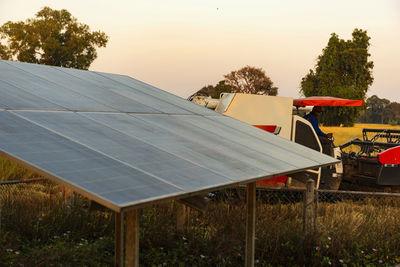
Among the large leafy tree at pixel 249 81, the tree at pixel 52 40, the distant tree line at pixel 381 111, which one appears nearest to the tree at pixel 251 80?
the large leafy tree at pixel 249 81

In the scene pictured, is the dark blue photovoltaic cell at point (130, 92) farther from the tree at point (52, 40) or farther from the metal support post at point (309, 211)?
the tree at point (52, 40)

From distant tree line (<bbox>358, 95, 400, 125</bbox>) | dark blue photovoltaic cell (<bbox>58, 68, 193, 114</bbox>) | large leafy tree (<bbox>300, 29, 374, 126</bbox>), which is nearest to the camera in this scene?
dark blue photovoltaic cell (<bbox>58, 68, 193, 114</bbox>)

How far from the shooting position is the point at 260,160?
5629mm

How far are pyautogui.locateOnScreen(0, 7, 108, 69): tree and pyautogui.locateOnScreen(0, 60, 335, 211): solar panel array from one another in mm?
49607

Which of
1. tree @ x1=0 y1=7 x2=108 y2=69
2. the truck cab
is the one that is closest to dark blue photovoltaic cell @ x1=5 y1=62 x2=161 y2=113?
the truck cab

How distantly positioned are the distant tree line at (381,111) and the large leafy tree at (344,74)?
59.7 metres

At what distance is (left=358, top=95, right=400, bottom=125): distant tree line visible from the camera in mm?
128250

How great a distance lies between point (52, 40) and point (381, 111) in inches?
3989

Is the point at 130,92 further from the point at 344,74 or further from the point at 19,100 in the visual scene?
the point at 344,74

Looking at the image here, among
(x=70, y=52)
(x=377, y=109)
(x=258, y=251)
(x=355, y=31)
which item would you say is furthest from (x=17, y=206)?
(x=377, y=109)

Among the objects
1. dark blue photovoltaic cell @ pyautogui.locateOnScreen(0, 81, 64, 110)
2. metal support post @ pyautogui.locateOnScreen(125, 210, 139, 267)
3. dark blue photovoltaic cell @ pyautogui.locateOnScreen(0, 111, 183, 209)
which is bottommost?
metal support post @ pyautogui.locateOnScreen(125, 210, 139, 267)

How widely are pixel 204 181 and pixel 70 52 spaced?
54.9 meters

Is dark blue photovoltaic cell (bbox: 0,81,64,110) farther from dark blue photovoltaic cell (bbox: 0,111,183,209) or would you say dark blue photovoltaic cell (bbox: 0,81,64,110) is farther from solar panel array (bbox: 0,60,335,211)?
dark blue photovoltaic cell (bbox: 0,111,183,209)

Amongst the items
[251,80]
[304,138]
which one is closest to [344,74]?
[251,80]
